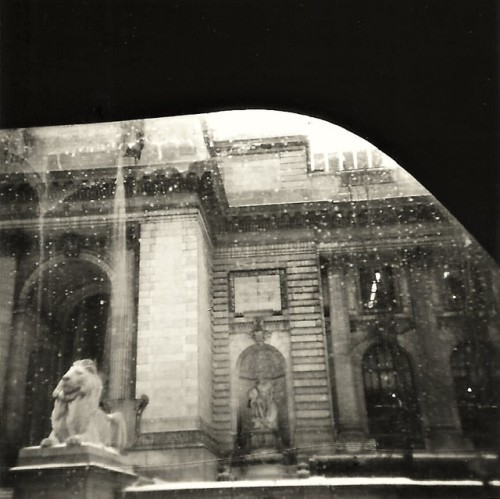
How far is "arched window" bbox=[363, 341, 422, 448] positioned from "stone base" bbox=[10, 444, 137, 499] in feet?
27.0

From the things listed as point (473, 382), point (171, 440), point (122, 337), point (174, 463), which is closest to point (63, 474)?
point (174, 463)

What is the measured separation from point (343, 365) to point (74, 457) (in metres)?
8.84

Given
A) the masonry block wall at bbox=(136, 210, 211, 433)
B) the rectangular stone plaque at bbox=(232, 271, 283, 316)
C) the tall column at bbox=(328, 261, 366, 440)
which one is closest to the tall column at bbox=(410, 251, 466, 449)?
the tall column at bbox=(328, 261, 366, 440)

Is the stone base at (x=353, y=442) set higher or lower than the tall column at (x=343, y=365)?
lower

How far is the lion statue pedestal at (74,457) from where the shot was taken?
21.1ft

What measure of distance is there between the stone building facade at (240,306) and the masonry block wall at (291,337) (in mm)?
39

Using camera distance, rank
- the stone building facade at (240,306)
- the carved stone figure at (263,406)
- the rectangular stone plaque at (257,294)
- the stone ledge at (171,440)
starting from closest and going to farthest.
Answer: the stone ledge at (171,440)
the stone building facade at (240,306)
the carved stone figure at (263,406)
the rectangular stone plaque at (257,294)

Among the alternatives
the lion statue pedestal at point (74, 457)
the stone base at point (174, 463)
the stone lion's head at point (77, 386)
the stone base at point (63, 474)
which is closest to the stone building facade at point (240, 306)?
the stone base at point (174, 463)

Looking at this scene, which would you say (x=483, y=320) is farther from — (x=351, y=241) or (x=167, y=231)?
(x=167, y=231)

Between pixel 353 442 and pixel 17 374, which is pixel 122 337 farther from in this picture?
pixel 353 442

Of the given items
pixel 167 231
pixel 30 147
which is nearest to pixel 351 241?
pixel 167 231

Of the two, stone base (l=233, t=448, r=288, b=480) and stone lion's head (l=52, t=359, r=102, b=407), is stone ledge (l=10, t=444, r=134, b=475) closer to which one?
stone lion's head (l=52, t=359, r=102, b=407)

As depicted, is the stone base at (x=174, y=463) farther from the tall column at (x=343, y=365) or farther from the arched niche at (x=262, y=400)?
the tall column at (x=343, y=365)

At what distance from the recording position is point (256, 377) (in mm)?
14328
